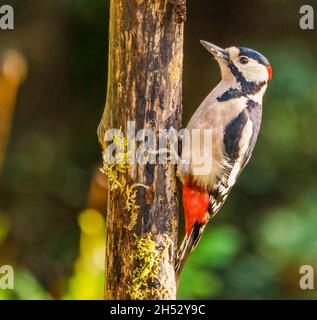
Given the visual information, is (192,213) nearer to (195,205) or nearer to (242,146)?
(195,205)

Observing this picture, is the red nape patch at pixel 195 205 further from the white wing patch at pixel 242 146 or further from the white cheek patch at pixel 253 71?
the white cheek patch at pixel 253 71

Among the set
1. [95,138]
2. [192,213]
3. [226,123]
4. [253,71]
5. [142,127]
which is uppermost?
[95,138]

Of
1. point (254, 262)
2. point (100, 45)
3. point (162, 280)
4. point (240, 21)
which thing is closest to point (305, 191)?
point (254, 262)

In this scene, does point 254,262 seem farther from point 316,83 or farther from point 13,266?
point 13,266

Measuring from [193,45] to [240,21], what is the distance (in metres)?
0.37

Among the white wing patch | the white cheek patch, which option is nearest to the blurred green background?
the white wing patch

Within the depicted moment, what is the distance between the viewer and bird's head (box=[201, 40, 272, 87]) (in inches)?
157

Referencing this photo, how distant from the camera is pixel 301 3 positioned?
5.66 m

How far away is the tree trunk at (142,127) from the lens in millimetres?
3453

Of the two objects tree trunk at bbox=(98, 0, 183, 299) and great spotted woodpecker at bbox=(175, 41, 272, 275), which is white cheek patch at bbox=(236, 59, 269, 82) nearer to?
great spotted woodpecker at bbox=(175, 41, 272, 275)

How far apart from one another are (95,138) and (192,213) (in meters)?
2.18

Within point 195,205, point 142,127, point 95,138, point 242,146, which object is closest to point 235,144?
point 242,146

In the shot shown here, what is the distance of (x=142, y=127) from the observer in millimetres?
3498

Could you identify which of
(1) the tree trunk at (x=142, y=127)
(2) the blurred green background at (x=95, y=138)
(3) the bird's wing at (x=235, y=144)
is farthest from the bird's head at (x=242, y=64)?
(2) the blurred green background at (x=95, y=138)
